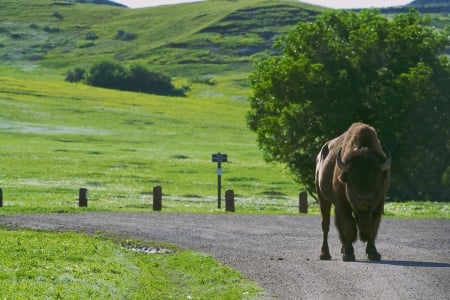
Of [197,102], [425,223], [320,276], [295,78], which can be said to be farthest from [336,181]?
[197,102]

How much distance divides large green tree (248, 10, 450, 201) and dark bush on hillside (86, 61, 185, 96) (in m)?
140

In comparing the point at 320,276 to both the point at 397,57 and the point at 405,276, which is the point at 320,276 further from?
the point at 397,57

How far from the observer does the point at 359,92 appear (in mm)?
50688

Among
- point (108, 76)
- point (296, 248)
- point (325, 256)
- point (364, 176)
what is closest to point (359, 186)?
point (364, 176)

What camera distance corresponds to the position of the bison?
2148cm

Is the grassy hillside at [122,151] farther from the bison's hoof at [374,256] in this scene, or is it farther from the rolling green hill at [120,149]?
the bison's hoof at [374,256]

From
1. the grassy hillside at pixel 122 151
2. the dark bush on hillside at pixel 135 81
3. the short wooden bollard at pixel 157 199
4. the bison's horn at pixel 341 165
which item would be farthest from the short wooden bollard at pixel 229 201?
the dark bush on hillside at pixel 135 81

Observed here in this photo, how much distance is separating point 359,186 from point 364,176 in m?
0.22

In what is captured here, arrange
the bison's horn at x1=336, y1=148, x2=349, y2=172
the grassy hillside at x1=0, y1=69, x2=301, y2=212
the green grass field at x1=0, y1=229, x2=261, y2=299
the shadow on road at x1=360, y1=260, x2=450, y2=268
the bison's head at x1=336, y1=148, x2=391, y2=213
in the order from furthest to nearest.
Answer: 1. the grassy hillside at x1=0, y1=69, x2=301, y2=212
2. the bison's horn at x1=336, y1=148, x2=349, y2=172
3. the bison's head at x1=336, y1=148, x2=391, y2=213
4. the shadow on road at x1=360, y1=260, x2=450, y2=268
5. the green grass field at x1=0, y1=229, x2=261, y2=299

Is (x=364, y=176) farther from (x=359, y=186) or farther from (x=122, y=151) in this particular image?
(x=122, y=151)

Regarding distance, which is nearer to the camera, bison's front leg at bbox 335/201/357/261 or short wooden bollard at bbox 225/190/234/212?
bison's front leg at bbox 335/201/357/261

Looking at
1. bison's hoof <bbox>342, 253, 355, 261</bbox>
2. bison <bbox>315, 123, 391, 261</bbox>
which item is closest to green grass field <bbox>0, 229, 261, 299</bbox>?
bison's hoof <bbox>342, 253, 355, 261</bbox>

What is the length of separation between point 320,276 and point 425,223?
1746 centimetres

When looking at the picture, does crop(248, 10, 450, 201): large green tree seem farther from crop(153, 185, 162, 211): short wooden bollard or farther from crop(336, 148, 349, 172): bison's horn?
crop(336, 148, 349, 172): bison's horn
